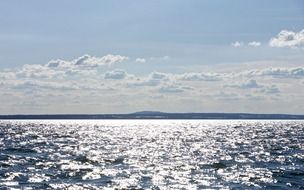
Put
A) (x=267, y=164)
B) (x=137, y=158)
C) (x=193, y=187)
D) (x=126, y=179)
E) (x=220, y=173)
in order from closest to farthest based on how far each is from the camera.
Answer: (x=193, y=187) → (x=126, y=179) → (x=220, y=173) → (x=267, y=164) → (x=137, y=158)

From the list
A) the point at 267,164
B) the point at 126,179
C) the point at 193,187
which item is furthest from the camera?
the point at 267,164

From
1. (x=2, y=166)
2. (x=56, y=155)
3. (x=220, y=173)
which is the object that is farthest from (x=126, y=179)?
(x=56, y=155)

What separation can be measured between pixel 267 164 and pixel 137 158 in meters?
14.3

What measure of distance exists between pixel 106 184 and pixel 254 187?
10407 millimetres

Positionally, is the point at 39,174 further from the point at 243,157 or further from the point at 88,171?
the point at 243,157

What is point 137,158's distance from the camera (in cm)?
6297

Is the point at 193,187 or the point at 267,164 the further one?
the point at 267,164

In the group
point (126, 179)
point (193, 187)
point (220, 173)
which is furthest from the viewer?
point (220, 173)

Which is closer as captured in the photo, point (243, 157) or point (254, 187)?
point (254, 187)

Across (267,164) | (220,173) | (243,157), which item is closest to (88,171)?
(220,173)

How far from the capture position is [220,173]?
48.2m

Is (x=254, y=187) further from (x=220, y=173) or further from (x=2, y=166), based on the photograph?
(x=2, y=166)

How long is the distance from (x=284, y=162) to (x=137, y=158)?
1564 centimetres

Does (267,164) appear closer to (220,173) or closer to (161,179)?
(220,173)
